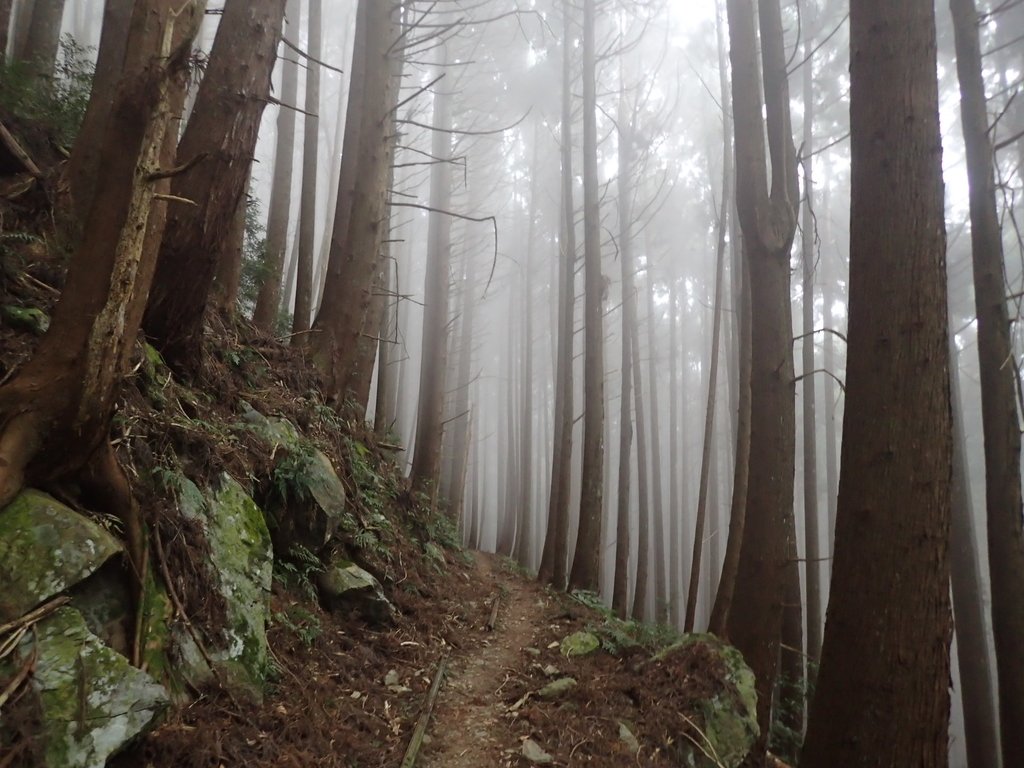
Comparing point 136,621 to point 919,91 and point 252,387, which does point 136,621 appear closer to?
point 252,387

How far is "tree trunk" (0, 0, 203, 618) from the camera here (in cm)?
258

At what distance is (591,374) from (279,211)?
590 cm

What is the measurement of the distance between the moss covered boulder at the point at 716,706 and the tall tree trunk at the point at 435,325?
6.44 m

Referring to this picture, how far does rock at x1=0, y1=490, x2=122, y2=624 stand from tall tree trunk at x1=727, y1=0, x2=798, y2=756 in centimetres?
485

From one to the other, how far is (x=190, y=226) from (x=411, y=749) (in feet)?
12.0

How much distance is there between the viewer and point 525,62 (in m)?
17.2

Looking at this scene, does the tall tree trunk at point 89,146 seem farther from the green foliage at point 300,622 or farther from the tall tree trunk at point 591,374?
the tall tree trunk at point 591,374

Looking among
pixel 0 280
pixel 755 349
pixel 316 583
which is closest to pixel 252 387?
pixel 316 583

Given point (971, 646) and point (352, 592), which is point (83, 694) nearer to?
point (352, 592)

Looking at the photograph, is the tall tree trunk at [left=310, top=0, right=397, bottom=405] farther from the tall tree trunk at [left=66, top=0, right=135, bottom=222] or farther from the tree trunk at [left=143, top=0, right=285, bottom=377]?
the tall tree trunk at [left=66, top=0, right=135, bottom=222]

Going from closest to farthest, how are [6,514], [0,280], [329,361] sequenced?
[6,514], [0,280], [329,361]

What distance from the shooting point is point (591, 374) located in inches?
415

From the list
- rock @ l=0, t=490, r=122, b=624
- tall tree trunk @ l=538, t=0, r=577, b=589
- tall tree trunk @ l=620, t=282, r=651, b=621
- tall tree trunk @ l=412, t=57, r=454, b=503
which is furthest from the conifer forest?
tall tree trunk @ l=620, t=282, r=651, b=621

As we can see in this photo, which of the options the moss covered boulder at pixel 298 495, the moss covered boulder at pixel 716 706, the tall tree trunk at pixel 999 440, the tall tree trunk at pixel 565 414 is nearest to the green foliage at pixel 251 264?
the moss covered boulder at pixel 298 495
